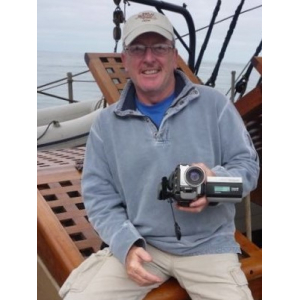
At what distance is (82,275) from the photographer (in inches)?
53.4

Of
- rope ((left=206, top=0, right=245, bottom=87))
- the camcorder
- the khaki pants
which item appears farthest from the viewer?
rope ((left=206, top=0, right=245, bottom=87))

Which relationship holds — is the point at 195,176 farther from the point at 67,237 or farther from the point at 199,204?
the point at 67,237

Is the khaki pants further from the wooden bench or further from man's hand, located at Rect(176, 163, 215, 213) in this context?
man's hand, located at Rect(176, 163, 215, 213)

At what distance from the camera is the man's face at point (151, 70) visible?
1385 millimetres

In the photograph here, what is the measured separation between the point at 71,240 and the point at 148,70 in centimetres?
66

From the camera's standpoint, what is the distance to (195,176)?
1.19m

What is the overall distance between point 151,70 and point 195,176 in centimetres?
36

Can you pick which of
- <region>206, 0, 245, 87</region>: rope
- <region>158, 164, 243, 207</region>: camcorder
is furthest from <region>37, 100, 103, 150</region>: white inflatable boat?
<region>158, 164, 243, 207</region>: camcorder

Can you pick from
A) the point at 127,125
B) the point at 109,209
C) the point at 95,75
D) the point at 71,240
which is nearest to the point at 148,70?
the point at 127,125

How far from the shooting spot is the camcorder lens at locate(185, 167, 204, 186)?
1.18m

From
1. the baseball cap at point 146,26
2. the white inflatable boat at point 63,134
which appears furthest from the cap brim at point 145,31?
the white inflatable boat at point 63,134

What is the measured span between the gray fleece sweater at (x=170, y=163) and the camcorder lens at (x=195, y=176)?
0.41 feet

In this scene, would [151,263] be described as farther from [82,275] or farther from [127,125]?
[127,125]

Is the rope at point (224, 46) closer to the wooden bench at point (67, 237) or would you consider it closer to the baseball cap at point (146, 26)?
the wooden bench at point (67, 237)
